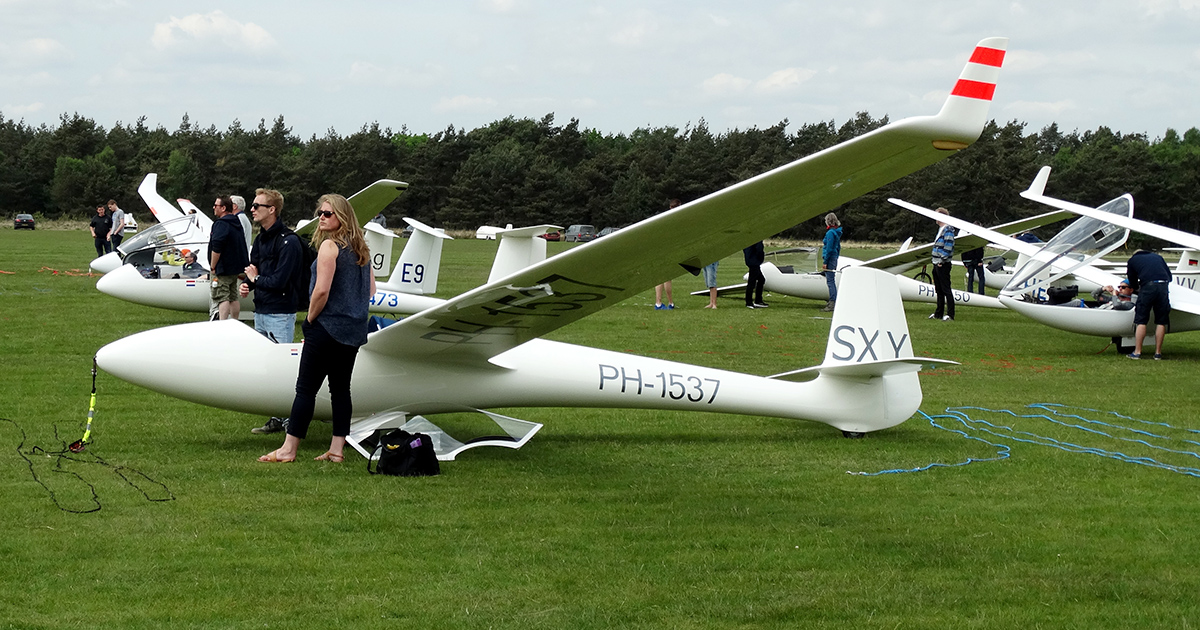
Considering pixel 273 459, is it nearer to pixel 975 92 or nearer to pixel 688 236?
pixel 688 236

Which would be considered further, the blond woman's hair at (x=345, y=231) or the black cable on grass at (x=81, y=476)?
the blond woman's hair at (x=345, y=231)

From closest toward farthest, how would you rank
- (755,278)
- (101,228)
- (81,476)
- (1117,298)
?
(81,476), (1117,298), (755,278), (101,228)

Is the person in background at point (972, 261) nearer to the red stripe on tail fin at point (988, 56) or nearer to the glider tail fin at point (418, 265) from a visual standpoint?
the glider tail fin at point (418, 265)

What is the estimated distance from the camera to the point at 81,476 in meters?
5.98

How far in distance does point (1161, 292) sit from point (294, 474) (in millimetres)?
11273

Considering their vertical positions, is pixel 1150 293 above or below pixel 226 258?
above


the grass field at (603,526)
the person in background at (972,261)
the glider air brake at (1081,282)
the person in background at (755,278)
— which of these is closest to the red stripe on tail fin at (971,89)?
the grass field at (603,526)

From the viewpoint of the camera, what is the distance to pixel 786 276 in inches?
832

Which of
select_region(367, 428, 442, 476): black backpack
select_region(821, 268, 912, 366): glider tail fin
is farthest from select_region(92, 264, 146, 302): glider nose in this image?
select_region(821, 268, 912, 366): glider tail fin

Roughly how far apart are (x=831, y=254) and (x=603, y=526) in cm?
1518

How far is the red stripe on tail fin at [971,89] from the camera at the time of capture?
3.79 meters

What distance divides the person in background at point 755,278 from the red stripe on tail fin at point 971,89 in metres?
16.0

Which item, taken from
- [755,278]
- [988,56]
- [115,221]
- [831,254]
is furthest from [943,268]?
[115,221]

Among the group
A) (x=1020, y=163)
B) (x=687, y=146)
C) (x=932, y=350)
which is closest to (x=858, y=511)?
(x=932, y=350)
